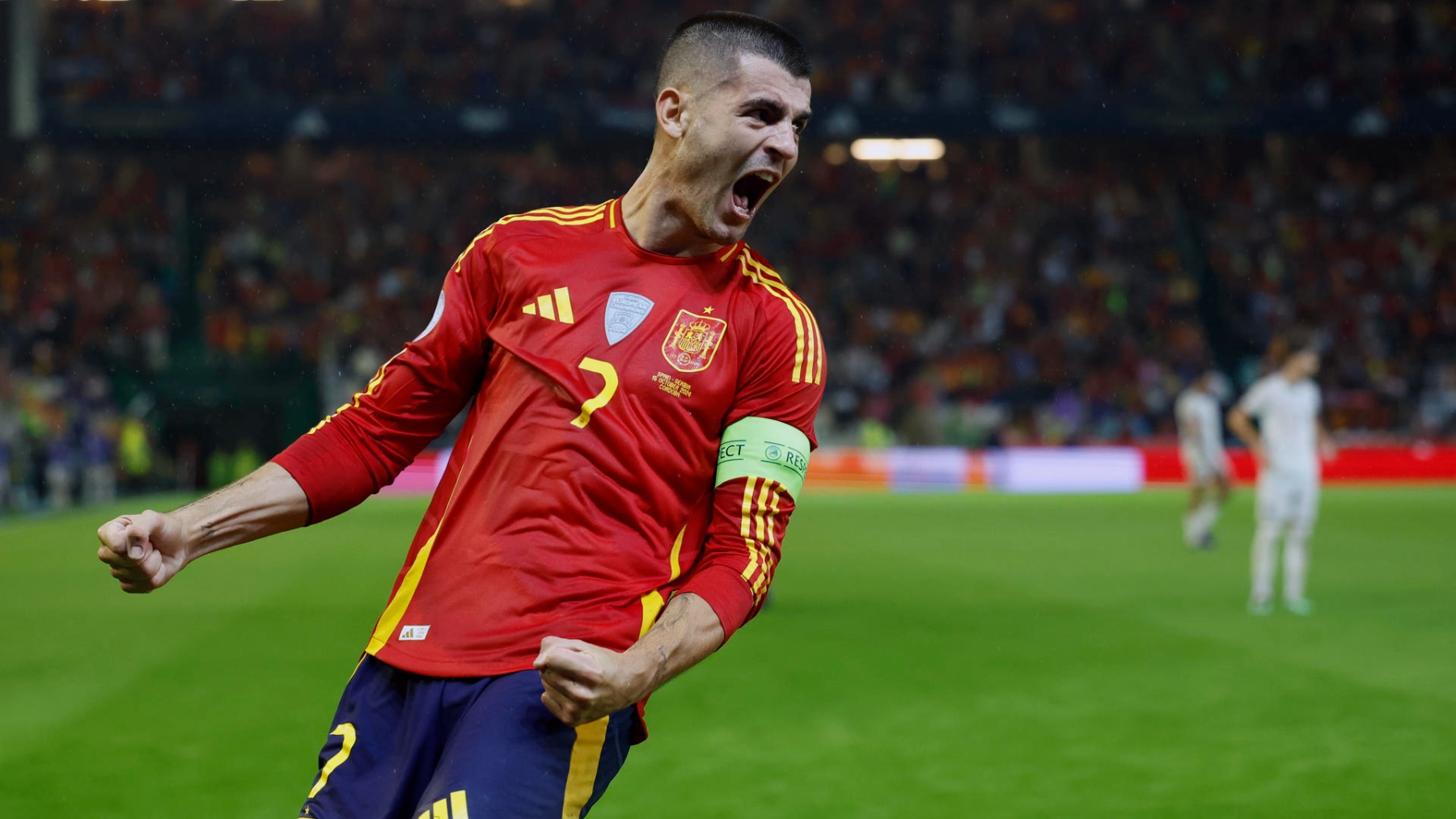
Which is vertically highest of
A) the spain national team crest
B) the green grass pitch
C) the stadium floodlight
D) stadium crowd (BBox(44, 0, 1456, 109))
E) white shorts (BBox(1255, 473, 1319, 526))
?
stadium crowd (BBox(44, 0, 1456, 109))

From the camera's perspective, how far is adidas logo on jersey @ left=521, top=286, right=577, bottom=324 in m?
2.81

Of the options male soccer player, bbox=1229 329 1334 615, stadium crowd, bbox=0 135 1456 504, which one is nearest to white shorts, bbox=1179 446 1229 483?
male soccer player, bbox=1229 329 1334 615

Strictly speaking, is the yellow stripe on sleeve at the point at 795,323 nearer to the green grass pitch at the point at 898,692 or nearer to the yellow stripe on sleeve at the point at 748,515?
the yellow stripe on sleeve at the point at 748,515

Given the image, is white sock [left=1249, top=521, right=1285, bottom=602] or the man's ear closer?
the man's ear

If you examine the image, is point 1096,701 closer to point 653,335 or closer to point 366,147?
point 653,335

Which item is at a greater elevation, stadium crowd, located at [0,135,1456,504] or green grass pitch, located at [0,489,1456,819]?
stadium crowd, located at [0,135,1456,504]

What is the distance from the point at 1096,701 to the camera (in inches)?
336

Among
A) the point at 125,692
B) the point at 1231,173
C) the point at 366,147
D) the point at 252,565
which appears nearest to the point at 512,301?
the point at 125,692

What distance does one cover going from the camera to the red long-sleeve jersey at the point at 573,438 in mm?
2633

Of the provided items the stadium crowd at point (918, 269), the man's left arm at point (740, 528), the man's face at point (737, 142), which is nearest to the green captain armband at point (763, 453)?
the man's left arm at point (740, 528)

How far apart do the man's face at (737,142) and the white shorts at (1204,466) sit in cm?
1558

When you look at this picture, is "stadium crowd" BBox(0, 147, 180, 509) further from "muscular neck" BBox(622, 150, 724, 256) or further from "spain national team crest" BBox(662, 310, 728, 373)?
"spain national team crest" BBox(662, 310, 728, 373)

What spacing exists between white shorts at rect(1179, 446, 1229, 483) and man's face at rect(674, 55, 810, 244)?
51.1ft

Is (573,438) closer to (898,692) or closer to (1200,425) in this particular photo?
(898,692)
